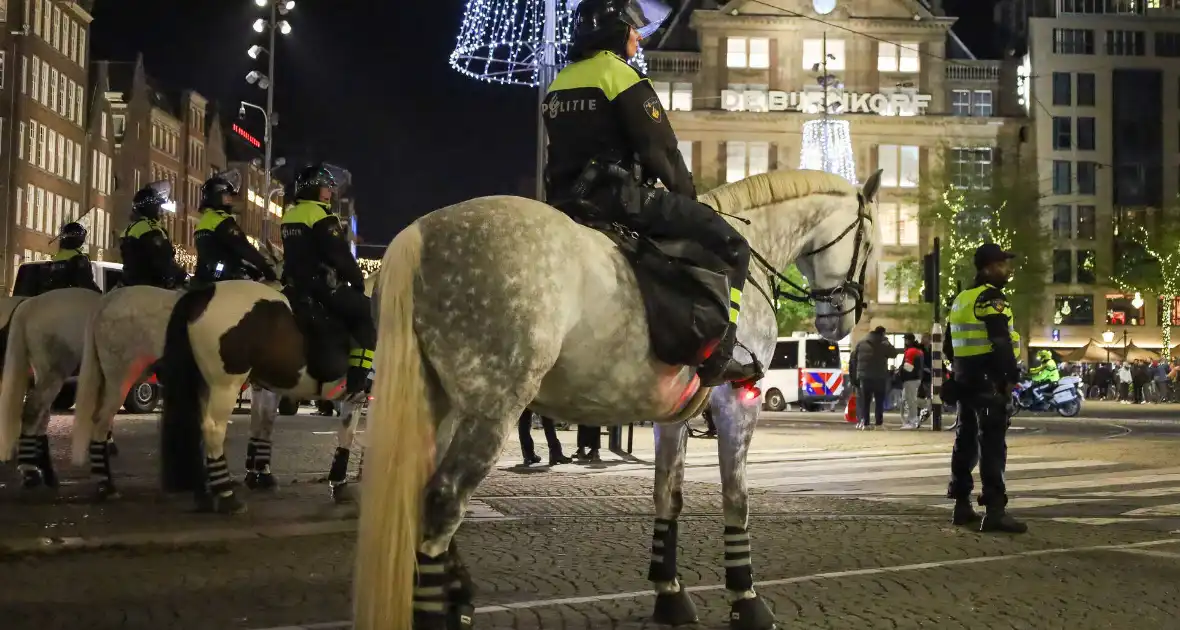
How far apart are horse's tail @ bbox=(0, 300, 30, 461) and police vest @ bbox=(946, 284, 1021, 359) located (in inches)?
327

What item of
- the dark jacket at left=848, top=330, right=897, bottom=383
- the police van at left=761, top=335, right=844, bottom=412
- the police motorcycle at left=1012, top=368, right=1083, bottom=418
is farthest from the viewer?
the police van at left=761, top=335, right=844, bottom=412

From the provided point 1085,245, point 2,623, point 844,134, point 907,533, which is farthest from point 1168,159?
point 2,623

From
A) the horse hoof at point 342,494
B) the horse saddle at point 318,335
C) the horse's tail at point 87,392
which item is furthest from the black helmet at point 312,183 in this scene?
the horse hoof at point 342,494

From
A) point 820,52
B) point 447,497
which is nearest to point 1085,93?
point 820,52

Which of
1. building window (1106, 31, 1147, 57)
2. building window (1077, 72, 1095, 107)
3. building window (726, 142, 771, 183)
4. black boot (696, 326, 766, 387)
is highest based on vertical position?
building window (1106, 31, 1147, 57)

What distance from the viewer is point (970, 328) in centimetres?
1027

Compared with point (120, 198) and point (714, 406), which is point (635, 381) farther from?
point (120, 198)

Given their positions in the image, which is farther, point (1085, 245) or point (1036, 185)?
point (1085, 245)

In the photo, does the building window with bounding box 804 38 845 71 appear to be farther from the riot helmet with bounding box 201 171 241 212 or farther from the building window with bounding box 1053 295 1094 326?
the riot helmet with bounding box 201 171 241 212

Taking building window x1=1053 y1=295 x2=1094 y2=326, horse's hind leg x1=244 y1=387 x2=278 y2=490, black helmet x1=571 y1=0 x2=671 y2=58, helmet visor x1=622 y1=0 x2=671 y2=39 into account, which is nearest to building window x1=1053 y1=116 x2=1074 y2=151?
building window x1=1053 y1=295 x2=1094 y2=326

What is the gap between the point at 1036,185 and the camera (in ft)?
208

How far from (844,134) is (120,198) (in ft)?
129

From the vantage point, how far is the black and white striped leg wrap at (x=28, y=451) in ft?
39.8

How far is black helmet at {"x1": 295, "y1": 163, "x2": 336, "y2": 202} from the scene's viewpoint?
10.8 m
